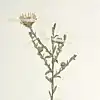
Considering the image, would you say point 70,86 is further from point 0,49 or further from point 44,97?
point 0,49

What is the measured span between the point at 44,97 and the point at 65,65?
0.94 ft

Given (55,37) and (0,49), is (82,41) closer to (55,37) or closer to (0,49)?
(55,37)

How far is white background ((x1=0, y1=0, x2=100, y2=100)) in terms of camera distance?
1.56 meters

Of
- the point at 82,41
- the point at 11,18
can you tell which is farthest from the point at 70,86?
the point at 11,18

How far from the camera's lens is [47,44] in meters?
1.58

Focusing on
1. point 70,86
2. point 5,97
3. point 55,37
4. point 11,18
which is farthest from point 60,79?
point 11,18

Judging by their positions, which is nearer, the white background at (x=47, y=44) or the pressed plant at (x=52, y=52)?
the pressed plant at (x=52, y=52)

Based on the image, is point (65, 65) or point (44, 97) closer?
point (65, 65)

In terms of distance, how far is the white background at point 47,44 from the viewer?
1.56 metres

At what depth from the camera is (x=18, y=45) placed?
62.5 inches

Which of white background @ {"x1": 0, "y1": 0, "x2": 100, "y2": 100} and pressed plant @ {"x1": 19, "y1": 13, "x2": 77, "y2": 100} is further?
white background @ {"x1": 0, "y1": 0, "x2": 100, "y2": 100}

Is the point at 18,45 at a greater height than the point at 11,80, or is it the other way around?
the point at 18,45

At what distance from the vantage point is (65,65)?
1477 mm

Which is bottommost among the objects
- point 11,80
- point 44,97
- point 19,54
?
point 44,97
